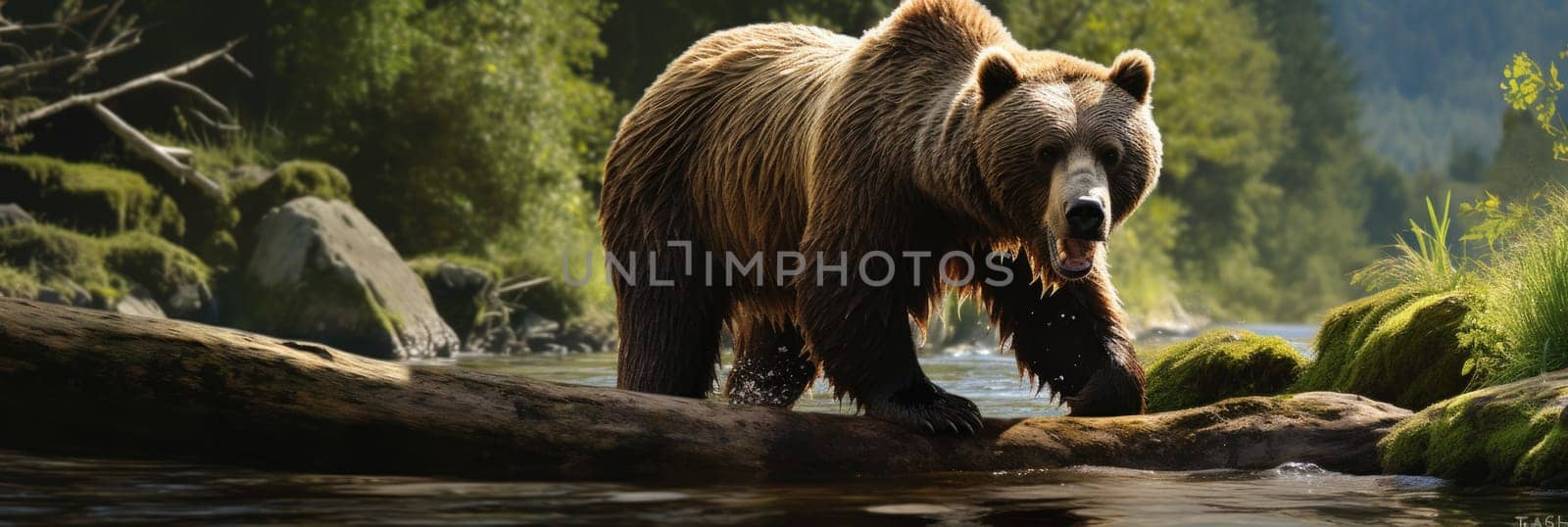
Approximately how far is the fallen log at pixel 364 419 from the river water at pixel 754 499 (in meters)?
0.10

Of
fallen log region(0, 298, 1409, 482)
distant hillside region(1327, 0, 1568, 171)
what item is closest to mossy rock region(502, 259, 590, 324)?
fallen log region(0, 298, 1409, 482)

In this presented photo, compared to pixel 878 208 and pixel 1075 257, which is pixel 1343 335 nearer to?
pixel 1075 257

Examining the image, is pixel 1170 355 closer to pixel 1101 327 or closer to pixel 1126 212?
pixel 1101 327

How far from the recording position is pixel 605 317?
22000 millimetres

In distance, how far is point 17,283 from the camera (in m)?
16.7

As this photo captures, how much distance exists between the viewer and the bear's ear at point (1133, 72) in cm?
652

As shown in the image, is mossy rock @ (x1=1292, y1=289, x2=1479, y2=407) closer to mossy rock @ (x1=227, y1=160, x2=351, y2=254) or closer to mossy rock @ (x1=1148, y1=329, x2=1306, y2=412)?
mossy rock @ (x1=1148, y1=329, x2=1306, y2=412)

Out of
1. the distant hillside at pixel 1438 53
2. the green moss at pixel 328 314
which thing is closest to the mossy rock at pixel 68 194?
the green moss at pixel 328 314

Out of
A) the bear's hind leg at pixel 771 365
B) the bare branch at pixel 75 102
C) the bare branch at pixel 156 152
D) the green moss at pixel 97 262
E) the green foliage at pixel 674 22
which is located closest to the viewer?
the bear's hind leg at pixel 771 365

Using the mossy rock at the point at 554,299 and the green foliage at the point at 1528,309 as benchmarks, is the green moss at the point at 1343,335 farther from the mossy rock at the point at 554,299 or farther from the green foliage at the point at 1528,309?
the mossy rock at the point at 554,299

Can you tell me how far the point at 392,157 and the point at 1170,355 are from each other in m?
17.8

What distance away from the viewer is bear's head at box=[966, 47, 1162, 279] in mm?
6175

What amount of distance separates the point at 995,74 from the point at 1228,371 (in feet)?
8.16

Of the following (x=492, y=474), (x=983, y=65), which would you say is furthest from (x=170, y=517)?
(x=983, y=65)
